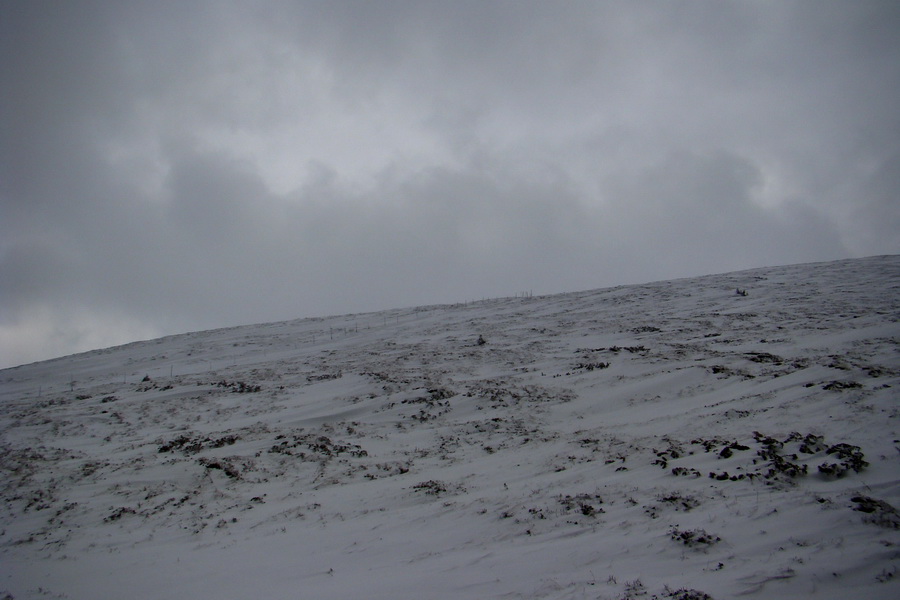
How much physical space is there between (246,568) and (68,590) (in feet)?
5.39

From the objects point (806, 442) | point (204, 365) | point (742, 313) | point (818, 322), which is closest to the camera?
point (806, 442)

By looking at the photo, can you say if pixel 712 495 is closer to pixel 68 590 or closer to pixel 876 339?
pixel 68 590

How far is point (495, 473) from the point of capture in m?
6.13

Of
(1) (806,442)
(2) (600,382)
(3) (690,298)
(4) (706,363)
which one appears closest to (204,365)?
(2) (600,382)

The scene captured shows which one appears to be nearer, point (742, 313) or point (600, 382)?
point (600, 382)

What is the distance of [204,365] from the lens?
A: 14953mm

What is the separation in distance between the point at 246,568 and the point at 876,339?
36.6 feet

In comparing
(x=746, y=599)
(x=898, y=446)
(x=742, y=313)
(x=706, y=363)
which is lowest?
(x=746, y=599)

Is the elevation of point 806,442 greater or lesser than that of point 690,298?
lesser

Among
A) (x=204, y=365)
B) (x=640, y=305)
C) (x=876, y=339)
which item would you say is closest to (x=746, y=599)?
(x=876, y=339)

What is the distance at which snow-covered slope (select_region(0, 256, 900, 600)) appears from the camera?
3922 mm

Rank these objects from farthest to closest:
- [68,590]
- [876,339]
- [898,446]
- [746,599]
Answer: [876,339] < [898,446] < [68,590] < [746,599]

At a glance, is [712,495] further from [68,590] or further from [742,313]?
[742,313]

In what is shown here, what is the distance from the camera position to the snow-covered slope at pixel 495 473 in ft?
12.9
